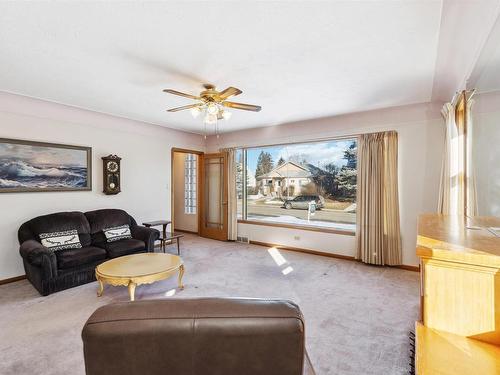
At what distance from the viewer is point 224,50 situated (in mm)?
2406

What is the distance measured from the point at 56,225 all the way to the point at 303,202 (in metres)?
4.18

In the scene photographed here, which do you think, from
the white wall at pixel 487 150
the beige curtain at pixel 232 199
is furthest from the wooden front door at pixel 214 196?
the white wall at pixel 487 150

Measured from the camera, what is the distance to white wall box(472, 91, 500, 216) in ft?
6.11

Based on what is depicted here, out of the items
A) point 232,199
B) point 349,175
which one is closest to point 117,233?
point 232,199

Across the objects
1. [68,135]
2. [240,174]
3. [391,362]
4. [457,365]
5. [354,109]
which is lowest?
[391,362]

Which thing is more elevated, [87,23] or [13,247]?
[87,23]

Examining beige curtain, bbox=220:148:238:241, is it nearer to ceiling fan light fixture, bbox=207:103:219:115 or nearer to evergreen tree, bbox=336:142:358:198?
evergreen tree, bbox=336:142:358:198

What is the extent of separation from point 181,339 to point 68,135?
14.6 ft

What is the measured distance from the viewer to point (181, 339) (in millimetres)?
863

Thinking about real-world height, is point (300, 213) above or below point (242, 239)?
above

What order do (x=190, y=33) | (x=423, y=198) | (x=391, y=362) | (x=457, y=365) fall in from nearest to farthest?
Result: (x=457, y=365) < (x=391, y=362) < (x=190, y=33) < (x=423, y=198)

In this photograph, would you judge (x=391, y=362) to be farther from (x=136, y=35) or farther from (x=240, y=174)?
(x=240, y=174)

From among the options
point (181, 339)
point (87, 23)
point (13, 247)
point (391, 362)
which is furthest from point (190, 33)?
point (13, 247)

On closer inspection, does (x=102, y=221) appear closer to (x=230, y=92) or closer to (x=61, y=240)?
(x=61, y=240)
